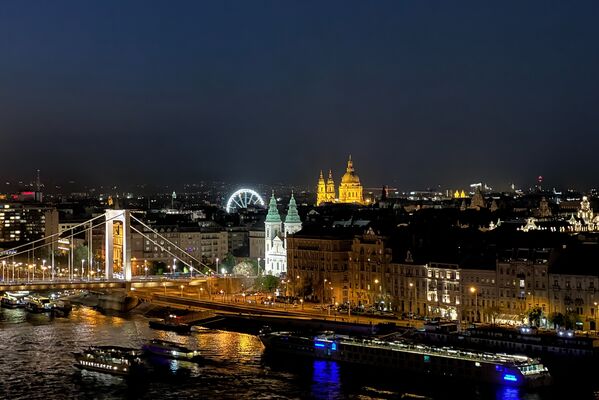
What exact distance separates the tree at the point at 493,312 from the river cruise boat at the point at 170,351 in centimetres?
1476

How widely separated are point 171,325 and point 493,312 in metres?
16.2

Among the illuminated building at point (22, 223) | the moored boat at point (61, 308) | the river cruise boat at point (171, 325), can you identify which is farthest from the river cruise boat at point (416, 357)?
the illuminated building at point (22, 223)

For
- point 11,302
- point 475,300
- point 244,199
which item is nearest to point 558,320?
point 475,300

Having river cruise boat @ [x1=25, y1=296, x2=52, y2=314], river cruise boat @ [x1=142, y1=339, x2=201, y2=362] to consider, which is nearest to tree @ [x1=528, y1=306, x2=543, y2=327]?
river cruise boat @ [x1=142, y1=339, x2=201, y2=362]

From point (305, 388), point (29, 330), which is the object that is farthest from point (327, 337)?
point (29, 330)

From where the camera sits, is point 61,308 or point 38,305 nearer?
point 61,308

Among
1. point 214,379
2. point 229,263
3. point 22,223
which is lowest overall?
point 214,379

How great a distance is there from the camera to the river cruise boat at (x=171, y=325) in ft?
185

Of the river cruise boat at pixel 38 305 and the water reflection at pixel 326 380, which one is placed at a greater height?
the river cruise boat at pixel 38 305

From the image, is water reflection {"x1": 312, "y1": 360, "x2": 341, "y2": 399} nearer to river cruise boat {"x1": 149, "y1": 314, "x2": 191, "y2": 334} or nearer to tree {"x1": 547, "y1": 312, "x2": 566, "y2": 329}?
tree {"x1": 547, "y1": 312, "x2": 566, "y2": 329}

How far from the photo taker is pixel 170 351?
47906 mm

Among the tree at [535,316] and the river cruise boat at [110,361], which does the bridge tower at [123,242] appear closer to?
the river cruise boat at [110,361]

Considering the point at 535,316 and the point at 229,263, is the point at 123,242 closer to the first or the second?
the point at 229,263

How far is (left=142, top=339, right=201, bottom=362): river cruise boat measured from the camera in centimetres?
4741
